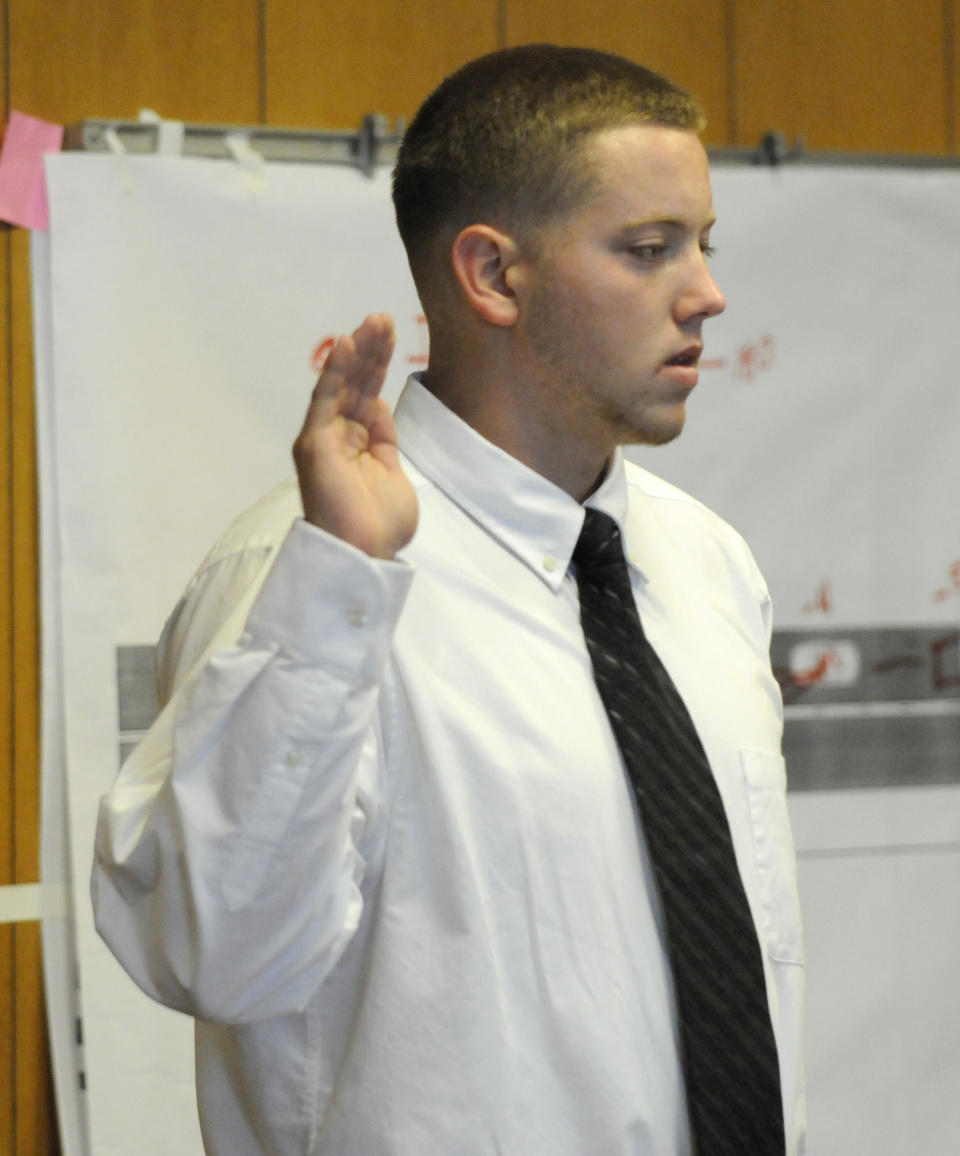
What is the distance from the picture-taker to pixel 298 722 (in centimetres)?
80

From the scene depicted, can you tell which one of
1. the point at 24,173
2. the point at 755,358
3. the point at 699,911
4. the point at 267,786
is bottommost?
the point at 699,911

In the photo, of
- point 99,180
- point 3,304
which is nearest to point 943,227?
point 99,180

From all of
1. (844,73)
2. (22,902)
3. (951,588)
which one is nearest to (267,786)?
(22,902)

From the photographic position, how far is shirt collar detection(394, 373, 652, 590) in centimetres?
109

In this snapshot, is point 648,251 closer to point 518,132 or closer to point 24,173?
point 518,132

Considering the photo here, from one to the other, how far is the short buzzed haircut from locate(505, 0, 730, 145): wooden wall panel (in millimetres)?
902

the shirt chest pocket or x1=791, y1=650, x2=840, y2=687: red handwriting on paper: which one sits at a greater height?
x1=791, y1=650, x2=840, y2=687: red handwriting on paper

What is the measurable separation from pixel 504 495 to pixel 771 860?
35 centimetres

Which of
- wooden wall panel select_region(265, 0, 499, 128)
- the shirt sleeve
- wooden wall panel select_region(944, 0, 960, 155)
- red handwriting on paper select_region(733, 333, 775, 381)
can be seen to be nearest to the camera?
the shirt sleeve

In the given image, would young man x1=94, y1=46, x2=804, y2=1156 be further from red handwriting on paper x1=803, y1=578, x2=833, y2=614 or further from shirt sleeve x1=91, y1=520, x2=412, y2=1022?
red handwriting on paper x1=803, y1=578, x2=833, y2=614

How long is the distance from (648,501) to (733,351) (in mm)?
890

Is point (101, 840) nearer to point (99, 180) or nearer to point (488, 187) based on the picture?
point (488, 187)

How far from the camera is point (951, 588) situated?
7.11 ft

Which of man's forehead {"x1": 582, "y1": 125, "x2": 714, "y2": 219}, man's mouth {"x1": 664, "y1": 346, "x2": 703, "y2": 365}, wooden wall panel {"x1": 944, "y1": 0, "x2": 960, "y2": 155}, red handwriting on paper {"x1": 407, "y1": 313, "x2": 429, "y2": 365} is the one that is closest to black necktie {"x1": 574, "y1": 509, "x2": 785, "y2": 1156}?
man's mouth {"x1": 664, "y1": 346, "x2": 703, "y2": 365}
